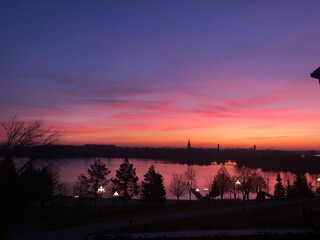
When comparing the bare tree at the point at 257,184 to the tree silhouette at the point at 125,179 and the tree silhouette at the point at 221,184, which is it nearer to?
the tree silhouette at the point at 221,184

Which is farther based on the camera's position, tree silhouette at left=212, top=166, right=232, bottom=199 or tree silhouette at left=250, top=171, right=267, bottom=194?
Result: tree silhouette at left=250, top=171, right=267, bottom=194

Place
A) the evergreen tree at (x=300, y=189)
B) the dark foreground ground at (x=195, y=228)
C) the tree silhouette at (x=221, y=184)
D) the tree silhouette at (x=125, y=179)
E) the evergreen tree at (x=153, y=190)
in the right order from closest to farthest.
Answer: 1. the dark foreground ground at (x=195, y=228)
2. the evergreen tree at (x=153, y=190)
3. the tree silhouette at (x=125, y=179)
4. the evergreen tree at (x=300, y=189)
5. the tree silhouette at (x=221, y=184)

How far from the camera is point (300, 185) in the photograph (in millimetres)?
44281

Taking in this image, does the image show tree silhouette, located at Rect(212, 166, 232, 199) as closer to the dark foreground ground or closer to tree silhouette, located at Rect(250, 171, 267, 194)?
tree silhouette, located at Rect(250, 171, 267, 194)

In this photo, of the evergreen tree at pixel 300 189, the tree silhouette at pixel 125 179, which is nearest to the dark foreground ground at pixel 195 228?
the tree silhouette at pixel 125 179

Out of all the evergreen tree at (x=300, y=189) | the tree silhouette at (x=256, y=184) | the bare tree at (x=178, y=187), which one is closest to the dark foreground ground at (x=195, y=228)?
the evergreen tree at (x=300, y=189)

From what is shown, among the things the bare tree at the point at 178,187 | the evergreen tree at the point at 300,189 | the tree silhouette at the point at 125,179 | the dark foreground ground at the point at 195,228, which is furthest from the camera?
the bare tree at the point at 178,187

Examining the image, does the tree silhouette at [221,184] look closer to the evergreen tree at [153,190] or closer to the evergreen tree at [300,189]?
the evergreen tree at [300,189]

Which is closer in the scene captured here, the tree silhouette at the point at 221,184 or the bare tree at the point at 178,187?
the tree silhouette at the point at 221,184

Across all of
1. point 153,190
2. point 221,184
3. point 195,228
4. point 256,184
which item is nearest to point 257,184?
point 256,184

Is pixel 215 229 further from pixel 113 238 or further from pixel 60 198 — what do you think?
pixel 60 198

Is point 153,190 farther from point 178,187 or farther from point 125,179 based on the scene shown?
point 178,187

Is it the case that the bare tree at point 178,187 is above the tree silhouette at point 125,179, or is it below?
below

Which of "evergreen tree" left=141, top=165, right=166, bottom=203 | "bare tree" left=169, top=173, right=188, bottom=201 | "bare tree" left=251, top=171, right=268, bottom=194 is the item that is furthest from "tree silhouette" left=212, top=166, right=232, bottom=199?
"evergreen tree" left=141, top=165, right=166, bottom=203
